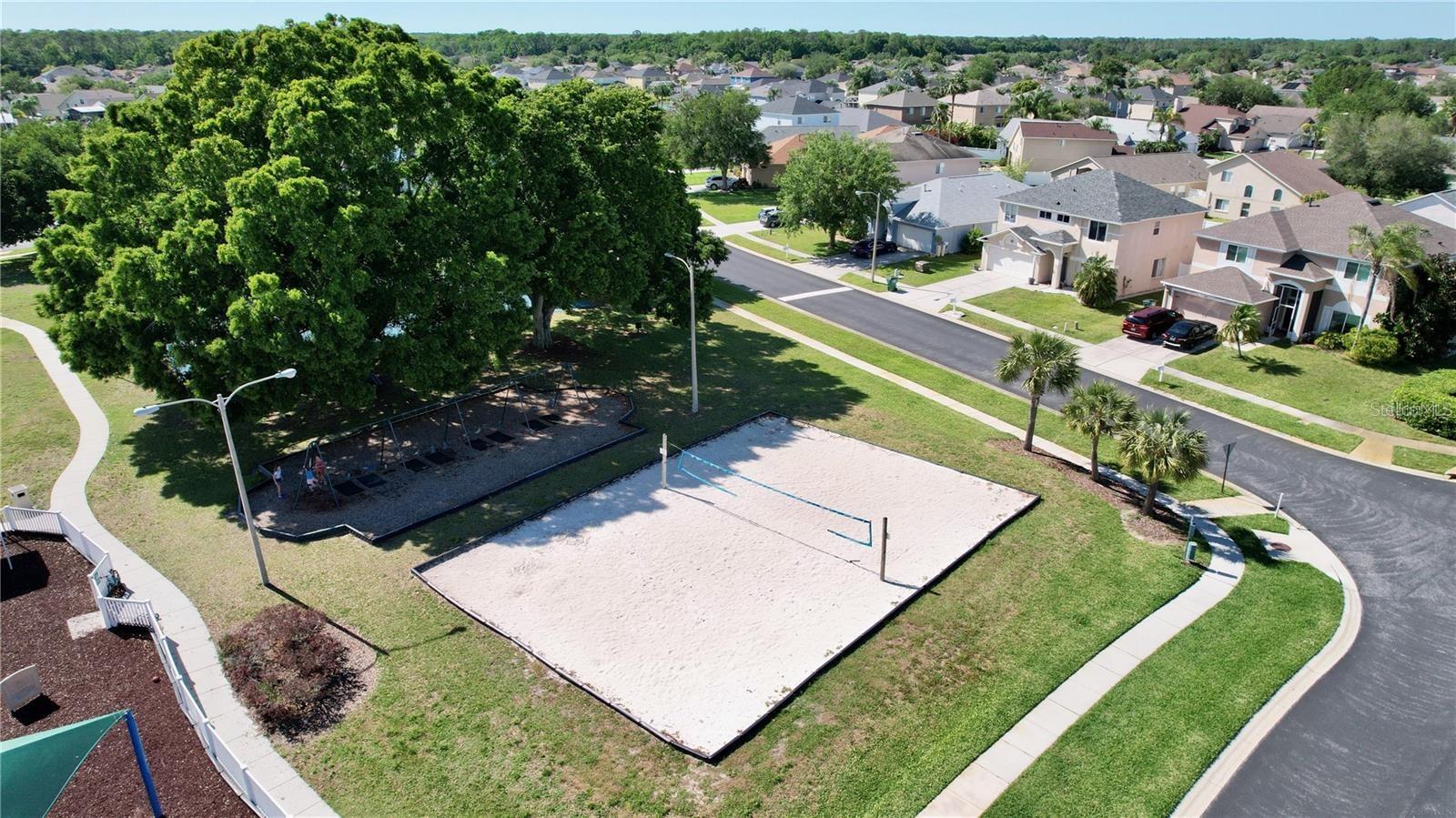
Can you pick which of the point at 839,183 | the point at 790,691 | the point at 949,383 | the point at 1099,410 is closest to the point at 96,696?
the point at 790,691

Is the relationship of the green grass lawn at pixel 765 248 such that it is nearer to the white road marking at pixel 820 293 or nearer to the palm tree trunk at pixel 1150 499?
the white road marking at pixel 820 293

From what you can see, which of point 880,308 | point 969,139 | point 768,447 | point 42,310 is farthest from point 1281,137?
point 42,310

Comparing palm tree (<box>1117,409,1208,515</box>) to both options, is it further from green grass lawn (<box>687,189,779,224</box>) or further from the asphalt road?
green grass lawn (<box>687,189,779,224</box>)

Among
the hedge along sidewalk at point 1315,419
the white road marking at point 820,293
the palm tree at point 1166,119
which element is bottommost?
the hedge along sidewalk at point 1315,419

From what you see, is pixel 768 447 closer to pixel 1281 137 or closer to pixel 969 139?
pixel 969 139

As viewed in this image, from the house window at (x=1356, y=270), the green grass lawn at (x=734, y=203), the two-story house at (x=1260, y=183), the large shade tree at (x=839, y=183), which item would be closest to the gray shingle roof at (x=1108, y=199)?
the large shade tree at (x=839, y=183)
